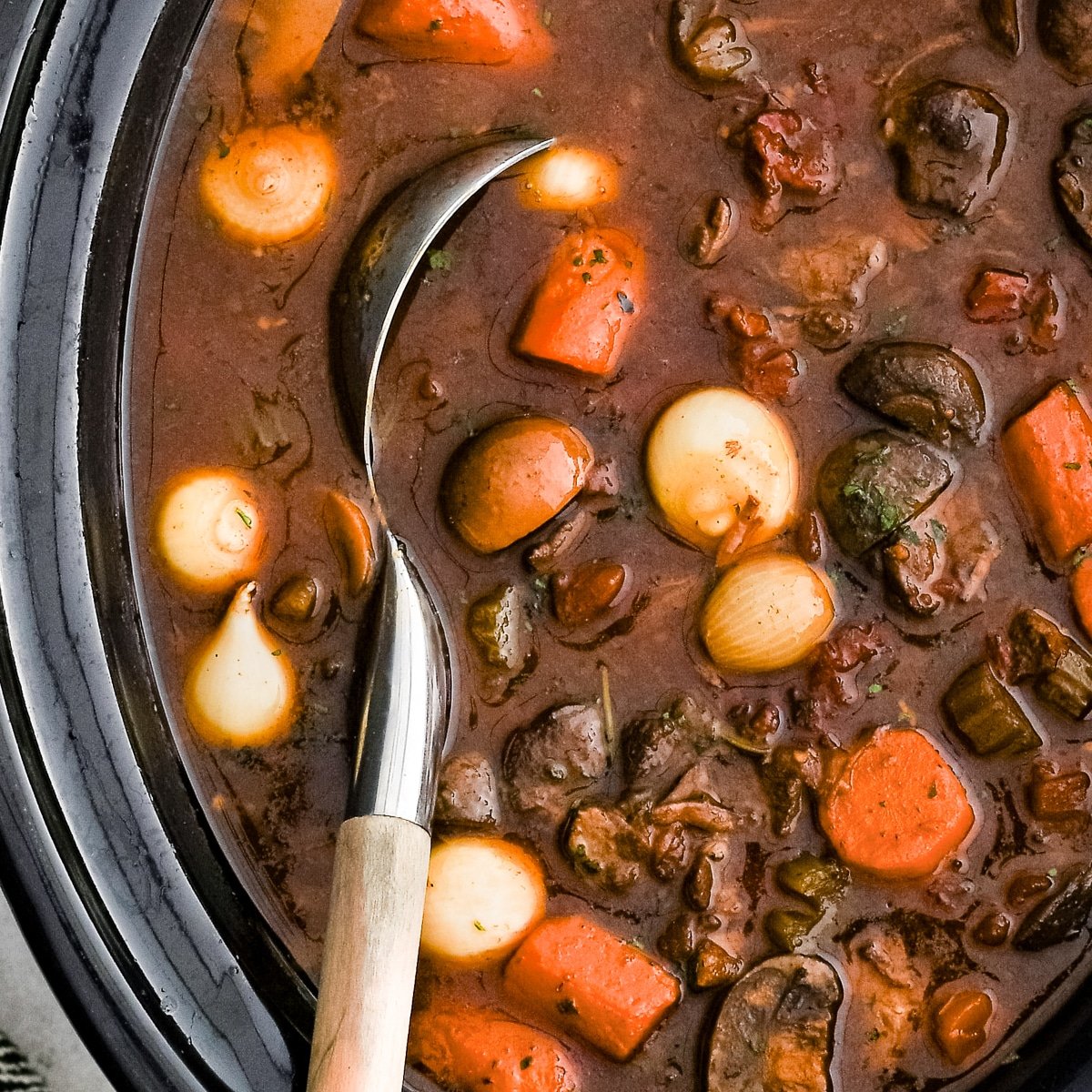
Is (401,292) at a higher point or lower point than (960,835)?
higher

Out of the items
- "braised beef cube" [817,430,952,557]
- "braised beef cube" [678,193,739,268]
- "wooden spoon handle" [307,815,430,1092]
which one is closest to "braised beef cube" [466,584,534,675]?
"wooden spoon handle" [307,815,430,1092]

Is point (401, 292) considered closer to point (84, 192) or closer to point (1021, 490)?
point (84, 192)

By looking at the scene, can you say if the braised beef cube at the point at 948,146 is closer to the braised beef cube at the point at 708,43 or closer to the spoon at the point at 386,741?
the braised beef cube at the point at 708,43

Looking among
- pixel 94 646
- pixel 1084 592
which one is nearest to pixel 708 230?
pixel 1084 592

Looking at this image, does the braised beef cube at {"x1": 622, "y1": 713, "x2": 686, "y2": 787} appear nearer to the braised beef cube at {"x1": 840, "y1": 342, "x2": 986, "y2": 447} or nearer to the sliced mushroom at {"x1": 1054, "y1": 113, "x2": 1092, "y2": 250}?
the braised beef cube at {"x1": 840, "y1": 342, "x2": 986, "y2": 447}

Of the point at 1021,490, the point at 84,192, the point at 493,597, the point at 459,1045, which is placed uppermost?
the point at 84,192

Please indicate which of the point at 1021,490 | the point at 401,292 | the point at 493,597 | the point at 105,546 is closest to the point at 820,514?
the point at 1021,490
